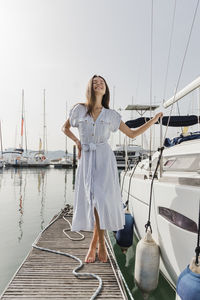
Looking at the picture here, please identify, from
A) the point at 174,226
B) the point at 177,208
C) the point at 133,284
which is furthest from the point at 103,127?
the point at 133,284

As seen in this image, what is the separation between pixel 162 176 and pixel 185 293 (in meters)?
1.36

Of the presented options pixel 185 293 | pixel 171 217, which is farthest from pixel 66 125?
pixel 185 293

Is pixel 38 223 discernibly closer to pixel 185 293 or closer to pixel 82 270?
pixel 82 270

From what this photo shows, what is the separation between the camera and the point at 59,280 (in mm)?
2262

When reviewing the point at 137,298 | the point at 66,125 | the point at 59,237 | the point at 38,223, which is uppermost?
the point at 66,125

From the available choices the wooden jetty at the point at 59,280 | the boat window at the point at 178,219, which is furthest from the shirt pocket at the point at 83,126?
the wooden jetty at the point at 59,280

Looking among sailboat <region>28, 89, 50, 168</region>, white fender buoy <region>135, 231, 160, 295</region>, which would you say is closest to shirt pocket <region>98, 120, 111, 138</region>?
white fender buoy <region>135, 231, 160, 295</region>

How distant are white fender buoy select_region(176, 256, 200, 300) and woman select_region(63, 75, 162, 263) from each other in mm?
921

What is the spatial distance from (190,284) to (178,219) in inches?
25.3

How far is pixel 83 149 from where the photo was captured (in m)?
2.42

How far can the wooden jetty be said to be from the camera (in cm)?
201

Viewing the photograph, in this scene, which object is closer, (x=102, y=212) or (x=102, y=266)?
(x=102, y=212)

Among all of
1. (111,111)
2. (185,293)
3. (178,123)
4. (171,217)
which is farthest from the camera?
(178,123)

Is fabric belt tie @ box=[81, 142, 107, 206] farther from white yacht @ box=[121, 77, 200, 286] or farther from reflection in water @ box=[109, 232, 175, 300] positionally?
reflection in water @ box=[109, 232, 175, 300]
